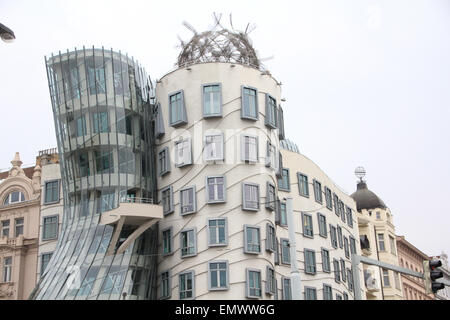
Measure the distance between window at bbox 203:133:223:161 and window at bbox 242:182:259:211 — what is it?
2.23 m

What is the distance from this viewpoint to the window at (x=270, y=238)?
41.0 meters

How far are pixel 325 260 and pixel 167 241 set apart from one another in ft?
41.6

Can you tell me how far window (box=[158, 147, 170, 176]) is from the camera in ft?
142

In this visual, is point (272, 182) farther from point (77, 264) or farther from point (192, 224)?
point (77, 264)

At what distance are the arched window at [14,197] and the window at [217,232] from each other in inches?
671

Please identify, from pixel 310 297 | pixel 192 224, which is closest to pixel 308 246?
pixel 310 297

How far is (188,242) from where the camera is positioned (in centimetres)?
4091

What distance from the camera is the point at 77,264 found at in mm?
39844

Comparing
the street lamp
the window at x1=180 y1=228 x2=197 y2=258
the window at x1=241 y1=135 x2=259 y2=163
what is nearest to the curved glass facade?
the window at x1=180 y1=228 x2=197 y2=258

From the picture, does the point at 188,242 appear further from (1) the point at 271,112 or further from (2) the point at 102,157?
(1) the point at 271,112

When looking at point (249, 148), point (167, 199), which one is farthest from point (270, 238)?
point (167, 199)

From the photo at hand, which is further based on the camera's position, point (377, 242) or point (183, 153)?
point (377, 242)

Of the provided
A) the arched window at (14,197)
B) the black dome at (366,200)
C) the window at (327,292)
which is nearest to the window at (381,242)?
the black dome at (366,200)

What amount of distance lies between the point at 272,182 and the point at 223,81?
6.56 m
